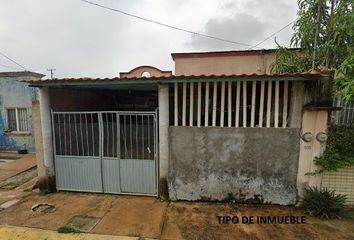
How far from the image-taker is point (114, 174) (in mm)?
5473

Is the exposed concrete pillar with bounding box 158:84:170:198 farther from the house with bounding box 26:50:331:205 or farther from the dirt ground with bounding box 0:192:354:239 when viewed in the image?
the dirt ground with bounding box 0:192:354:239

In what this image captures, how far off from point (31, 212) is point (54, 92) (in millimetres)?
3056

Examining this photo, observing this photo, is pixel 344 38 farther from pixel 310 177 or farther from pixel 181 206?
pixel 181 206

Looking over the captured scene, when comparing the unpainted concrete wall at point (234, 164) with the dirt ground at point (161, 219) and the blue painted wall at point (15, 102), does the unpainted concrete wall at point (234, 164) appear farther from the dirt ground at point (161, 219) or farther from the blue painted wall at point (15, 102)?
the blue painted wall at point (15, 102)

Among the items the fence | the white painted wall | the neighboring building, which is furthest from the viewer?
the neighboring building

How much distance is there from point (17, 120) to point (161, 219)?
9.56m

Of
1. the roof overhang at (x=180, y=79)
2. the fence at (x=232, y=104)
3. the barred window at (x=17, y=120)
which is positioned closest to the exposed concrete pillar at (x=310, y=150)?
the fence at (x=232, y=104)

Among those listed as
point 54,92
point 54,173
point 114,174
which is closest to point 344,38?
point 114,174

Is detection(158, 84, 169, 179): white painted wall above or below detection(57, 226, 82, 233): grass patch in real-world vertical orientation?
above

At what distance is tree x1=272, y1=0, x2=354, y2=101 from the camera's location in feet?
16.4

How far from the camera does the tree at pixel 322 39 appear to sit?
4996 millimetres

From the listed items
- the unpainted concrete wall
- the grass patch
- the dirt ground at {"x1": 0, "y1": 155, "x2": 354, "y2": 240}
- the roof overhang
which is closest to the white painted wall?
the unpainted concrete wall

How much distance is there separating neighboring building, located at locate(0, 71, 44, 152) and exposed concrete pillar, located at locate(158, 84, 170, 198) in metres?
8.03

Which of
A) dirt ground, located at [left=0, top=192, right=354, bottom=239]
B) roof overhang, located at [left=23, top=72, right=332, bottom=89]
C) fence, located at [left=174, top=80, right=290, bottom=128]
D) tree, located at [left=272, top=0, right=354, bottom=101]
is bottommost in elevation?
dirt ground, located at [left=0, top=192, right=354, bottom=239]
